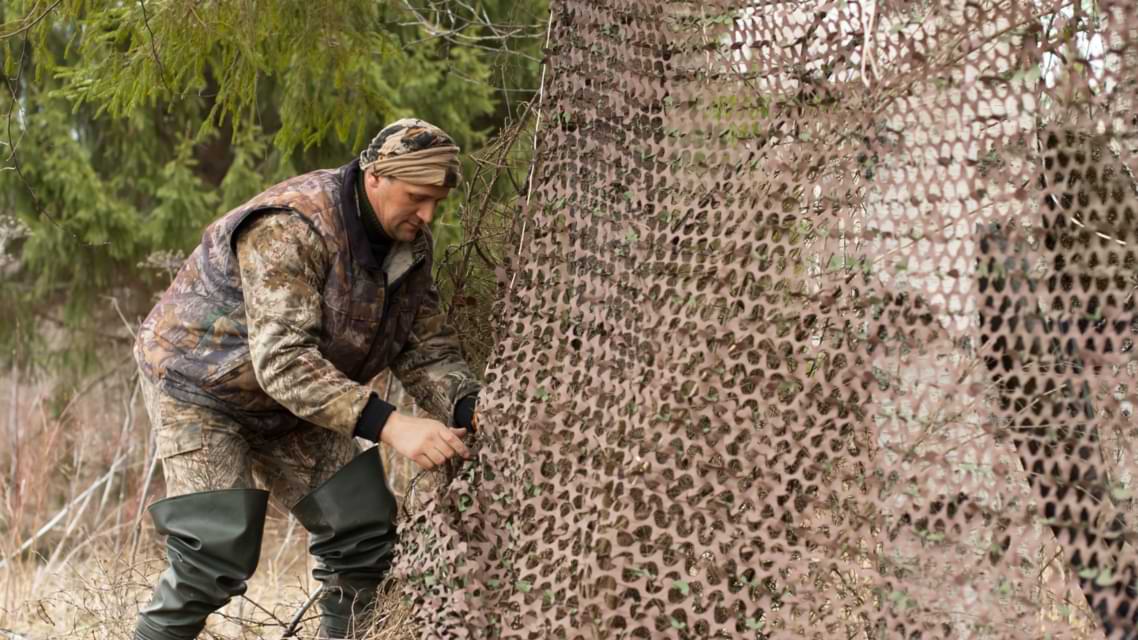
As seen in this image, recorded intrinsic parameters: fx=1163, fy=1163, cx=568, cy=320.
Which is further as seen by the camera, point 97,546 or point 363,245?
point 97,546

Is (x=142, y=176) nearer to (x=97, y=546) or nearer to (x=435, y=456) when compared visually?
(x=97, y=546)

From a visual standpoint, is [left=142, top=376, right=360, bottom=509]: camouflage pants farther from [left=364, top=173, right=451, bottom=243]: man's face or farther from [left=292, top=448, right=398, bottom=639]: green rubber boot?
[left=364, top=173, right=451, bottom=243]: man's face

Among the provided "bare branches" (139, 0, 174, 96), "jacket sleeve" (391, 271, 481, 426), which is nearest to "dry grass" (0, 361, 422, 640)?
"jacket sleeve" (391, 271, 481, 426)

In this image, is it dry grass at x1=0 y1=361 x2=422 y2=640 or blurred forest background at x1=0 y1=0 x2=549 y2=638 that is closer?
dry grass at x1=0 y1=361 x2=422 y2=640

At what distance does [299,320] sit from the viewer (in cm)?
324

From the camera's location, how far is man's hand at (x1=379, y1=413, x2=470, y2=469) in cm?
305

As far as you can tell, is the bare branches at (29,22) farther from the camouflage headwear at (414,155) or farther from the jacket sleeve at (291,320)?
the camouflage headwear at (414,155)

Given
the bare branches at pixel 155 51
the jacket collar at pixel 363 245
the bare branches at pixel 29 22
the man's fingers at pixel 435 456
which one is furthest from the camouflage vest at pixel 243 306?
the bare branches at pixel 29 22

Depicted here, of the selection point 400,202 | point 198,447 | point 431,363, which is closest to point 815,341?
point 400,202

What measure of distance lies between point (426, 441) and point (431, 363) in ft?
2.45

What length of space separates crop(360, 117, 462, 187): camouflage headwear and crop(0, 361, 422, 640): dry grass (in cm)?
119

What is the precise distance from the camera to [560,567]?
279cm

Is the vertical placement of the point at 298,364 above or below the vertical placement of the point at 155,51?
below

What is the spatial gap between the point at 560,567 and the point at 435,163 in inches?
49.3
